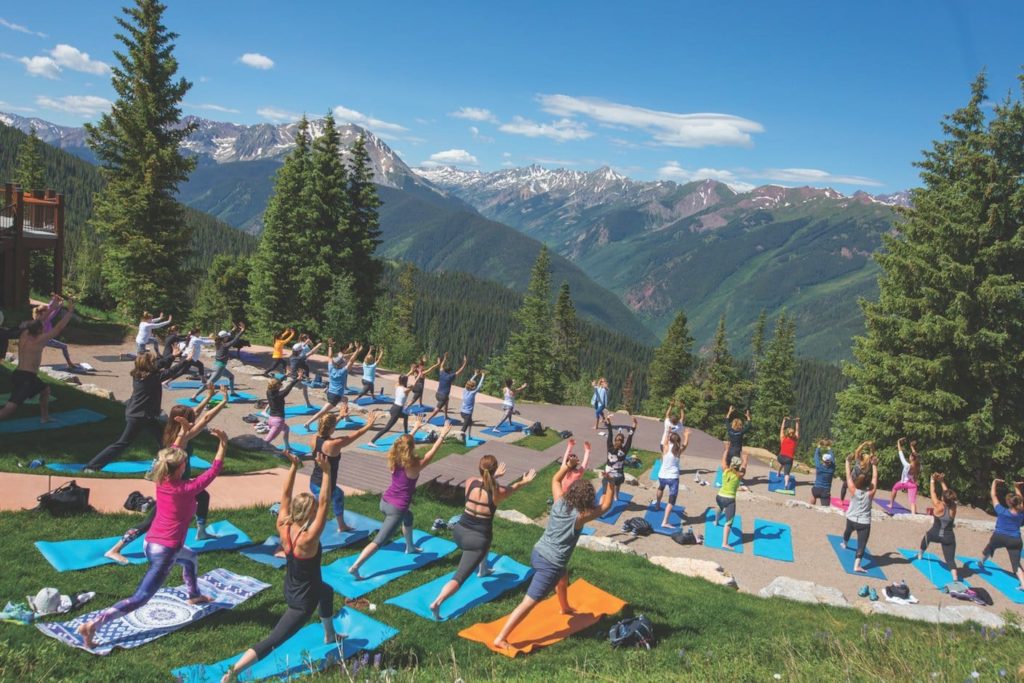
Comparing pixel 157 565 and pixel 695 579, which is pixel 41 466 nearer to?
pixel 157 565

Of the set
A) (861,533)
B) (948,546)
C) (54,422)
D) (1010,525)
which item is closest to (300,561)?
(54,422)

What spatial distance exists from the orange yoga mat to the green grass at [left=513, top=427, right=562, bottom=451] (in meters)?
12.1

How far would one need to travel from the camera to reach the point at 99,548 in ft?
26.3

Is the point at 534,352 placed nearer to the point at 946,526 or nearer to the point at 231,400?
the point at 231,400

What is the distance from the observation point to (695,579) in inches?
427

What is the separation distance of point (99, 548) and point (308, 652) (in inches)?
144

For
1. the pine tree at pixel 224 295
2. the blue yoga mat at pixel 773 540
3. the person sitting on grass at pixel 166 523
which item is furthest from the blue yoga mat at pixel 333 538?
the pine tree at pixel 224 295

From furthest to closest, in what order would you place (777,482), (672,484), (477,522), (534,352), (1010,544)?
1. (534,352)
2. (777,482)
3. (672,484)
4. (1010,544)
5. (477,522)

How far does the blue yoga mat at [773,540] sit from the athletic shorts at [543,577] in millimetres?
8293

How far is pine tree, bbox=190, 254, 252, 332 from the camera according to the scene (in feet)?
219

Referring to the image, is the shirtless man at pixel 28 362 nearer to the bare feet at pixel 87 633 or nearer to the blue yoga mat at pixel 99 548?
the blue yoga mat at pixel 99 548

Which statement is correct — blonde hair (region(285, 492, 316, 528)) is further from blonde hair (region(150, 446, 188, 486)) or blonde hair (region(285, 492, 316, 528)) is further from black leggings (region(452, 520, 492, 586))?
black leggings (region(452, 520, 492, 586))

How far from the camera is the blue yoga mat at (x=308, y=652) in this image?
580cm

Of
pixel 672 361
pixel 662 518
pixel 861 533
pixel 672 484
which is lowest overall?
pixel 662 518
